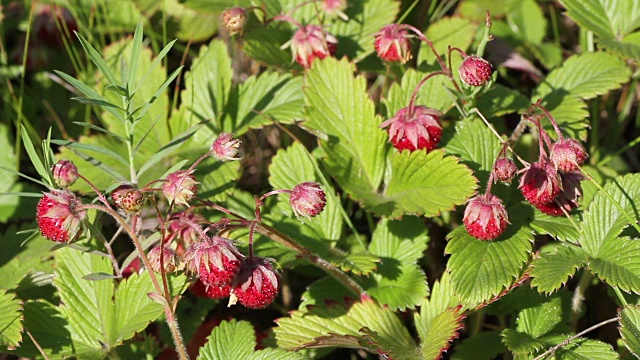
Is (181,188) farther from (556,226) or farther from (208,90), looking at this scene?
(556,226)

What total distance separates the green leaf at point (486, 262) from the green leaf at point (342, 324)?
273 mm

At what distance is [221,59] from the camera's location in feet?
9.20

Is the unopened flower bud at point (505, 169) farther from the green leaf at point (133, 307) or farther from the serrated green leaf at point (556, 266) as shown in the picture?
the green leaf at point (133, 307)

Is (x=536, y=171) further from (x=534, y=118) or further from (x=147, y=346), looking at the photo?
(x=147, y=346)

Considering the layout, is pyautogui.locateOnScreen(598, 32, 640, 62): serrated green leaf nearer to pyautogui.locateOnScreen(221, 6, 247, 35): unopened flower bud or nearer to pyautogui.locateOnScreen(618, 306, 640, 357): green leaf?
pyautogui.locateOnScreen(618, 306, 640, 357): green leaf

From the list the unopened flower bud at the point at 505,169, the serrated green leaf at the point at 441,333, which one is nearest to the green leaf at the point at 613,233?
the unopened flower bud at the point at 505,169

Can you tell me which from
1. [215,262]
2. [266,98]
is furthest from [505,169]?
[266,98]

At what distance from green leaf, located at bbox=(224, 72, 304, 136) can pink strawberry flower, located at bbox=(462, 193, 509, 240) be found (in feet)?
2.90

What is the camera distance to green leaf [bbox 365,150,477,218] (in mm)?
2164

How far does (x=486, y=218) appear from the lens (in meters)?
2.05

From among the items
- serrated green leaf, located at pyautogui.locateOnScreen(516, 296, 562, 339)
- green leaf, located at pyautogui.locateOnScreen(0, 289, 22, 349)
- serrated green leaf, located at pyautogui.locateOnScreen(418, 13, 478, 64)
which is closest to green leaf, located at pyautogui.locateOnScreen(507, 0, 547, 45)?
serrated green leaf, located at pyautogui.locateOnScreen(418, 13, 478, 64)

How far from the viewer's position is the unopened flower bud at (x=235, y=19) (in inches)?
105

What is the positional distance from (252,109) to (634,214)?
133 centimetres

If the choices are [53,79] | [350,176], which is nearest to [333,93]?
[350,176]
